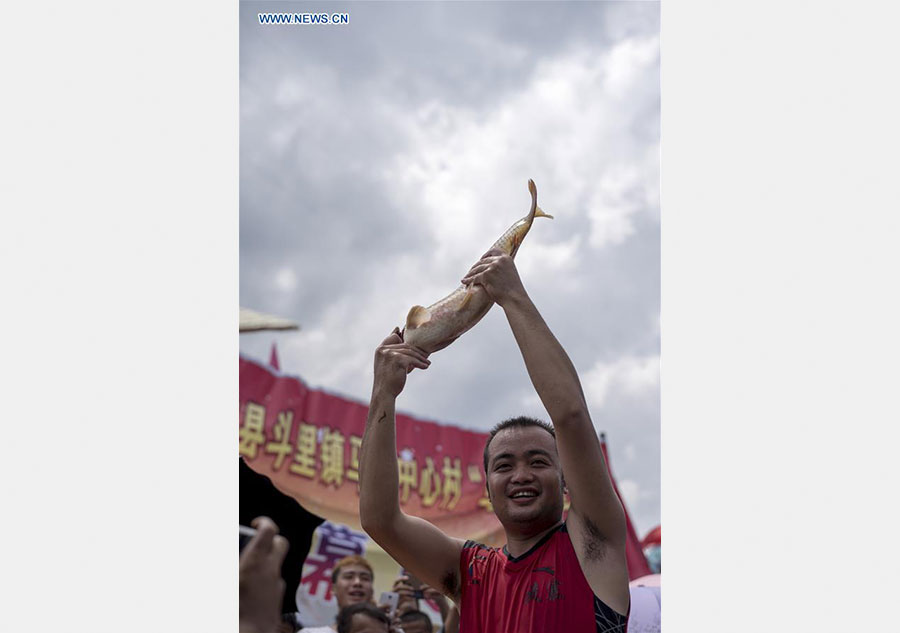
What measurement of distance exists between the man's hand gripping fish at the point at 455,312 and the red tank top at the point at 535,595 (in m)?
0.69

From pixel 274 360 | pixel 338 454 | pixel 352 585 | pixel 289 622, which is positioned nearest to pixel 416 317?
pixel 289 622

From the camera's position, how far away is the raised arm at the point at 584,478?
234cm

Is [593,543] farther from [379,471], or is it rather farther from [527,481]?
[379,471]

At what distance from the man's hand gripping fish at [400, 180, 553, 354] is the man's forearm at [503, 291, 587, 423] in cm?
21

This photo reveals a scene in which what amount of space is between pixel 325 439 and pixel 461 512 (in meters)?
1.36

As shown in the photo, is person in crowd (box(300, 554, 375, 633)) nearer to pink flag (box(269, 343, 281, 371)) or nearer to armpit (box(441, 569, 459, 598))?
pink flag (box(269, 343, 281, 371))

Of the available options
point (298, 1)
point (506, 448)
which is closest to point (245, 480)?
point (298, 1)

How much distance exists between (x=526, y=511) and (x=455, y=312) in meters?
0.66

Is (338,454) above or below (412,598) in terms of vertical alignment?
above

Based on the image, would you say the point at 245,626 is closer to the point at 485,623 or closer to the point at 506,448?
the point at 485,623

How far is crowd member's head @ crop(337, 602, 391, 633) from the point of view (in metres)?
4.95

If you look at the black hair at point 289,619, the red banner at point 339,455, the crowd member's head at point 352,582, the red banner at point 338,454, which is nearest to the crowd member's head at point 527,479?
the black hair at point 289,619

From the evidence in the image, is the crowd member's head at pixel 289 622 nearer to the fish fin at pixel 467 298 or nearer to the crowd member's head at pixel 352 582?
the crowd member's head at pixel 352 582

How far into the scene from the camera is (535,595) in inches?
94.7
